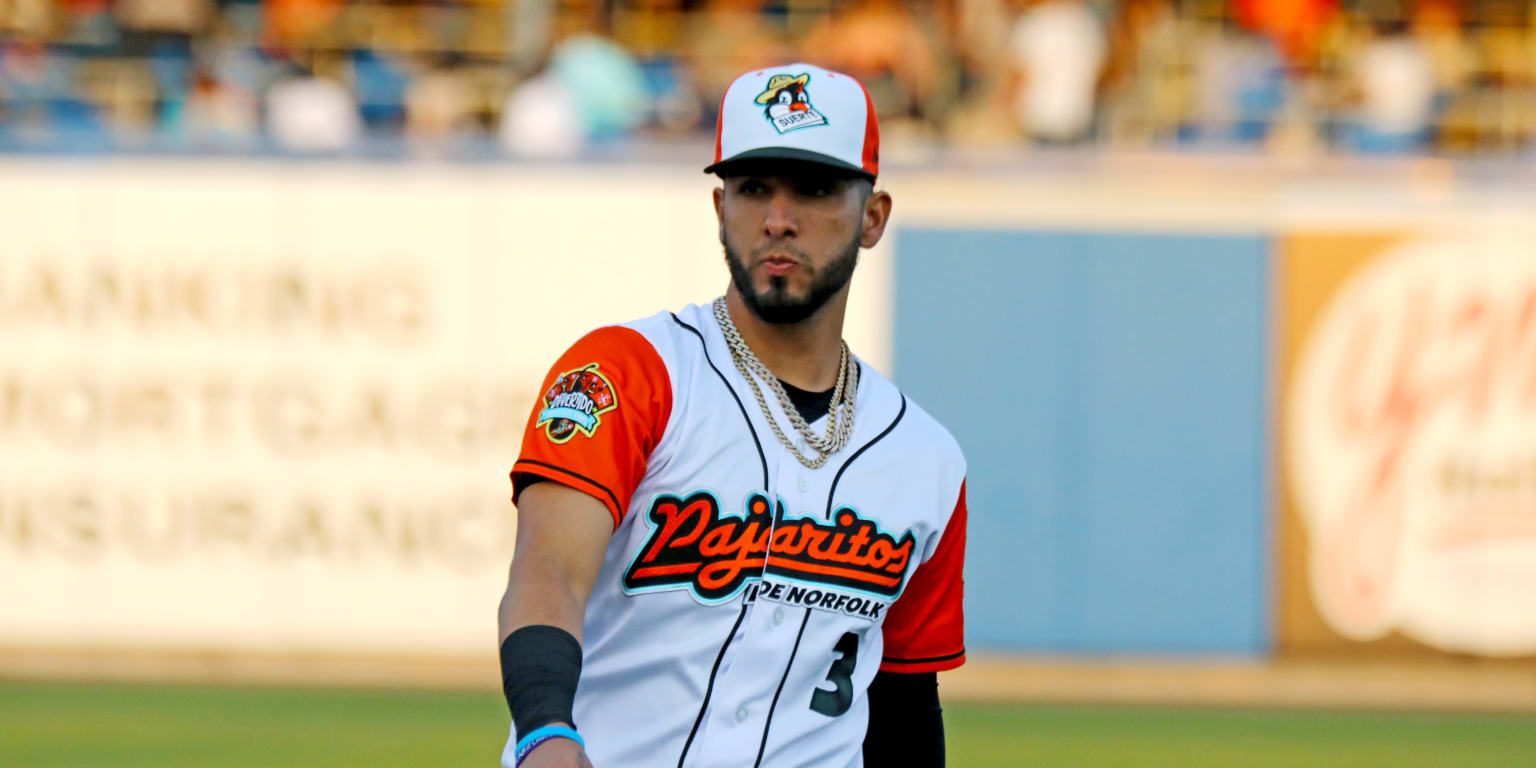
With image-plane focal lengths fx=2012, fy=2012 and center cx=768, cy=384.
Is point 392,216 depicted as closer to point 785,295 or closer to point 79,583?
point 79,583

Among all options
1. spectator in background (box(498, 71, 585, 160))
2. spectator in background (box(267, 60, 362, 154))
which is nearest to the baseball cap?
spectator in background (box(498, 71, 585, 160))

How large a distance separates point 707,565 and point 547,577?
38 cm

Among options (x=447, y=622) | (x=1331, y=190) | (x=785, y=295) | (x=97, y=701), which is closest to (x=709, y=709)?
(x=785, y=295)

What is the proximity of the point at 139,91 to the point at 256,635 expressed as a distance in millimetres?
4054

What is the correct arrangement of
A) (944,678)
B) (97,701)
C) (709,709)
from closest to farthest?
1. (709,709)
2. (97,701)
3. (944,678)

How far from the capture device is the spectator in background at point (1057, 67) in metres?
14.0

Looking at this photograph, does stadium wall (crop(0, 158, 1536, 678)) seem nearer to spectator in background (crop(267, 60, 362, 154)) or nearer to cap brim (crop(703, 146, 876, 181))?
spectator in background (crop(267, 60, 362, 154))

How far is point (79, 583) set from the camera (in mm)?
13617

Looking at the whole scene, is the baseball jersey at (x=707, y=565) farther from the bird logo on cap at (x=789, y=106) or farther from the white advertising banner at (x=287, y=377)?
the white advertising banner at (x=287, y=377)

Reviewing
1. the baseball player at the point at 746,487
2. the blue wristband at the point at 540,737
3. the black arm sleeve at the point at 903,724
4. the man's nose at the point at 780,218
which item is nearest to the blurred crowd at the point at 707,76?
the black arm sleeve at the point at 903,724

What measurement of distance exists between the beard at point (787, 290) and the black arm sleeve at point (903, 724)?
29.0 inches

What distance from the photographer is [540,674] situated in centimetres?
276

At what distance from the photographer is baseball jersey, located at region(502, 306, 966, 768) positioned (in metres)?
3.17

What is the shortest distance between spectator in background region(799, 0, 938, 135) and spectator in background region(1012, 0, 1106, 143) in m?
0.67
